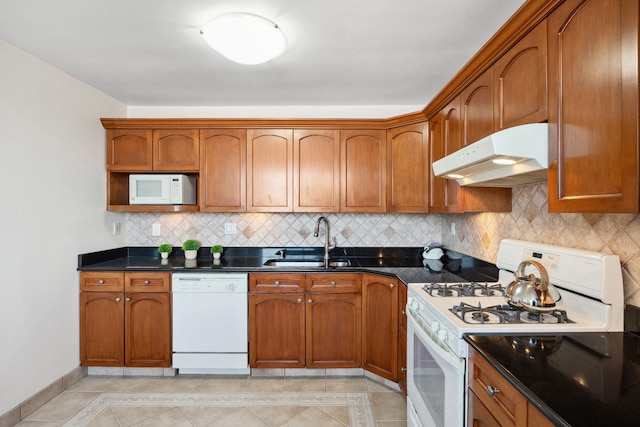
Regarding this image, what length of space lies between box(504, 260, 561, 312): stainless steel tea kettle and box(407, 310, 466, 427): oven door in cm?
39

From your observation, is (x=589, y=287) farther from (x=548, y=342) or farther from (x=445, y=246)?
(x=445, y=246)

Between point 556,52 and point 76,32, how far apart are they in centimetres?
249

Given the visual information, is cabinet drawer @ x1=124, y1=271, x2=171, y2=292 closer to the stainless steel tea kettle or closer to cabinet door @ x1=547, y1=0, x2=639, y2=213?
the stainless steel tea kettle

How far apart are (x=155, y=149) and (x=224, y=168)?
0.65 metres

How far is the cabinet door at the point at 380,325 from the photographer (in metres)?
2.45

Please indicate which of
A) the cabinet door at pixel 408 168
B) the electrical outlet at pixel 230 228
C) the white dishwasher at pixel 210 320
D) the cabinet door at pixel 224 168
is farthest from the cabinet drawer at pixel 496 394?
the electrical outlet at pixel 230 228

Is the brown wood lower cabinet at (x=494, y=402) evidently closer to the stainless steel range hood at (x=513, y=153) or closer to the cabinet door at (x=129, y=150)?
the stainless steel range hood at (x=513, y=153)

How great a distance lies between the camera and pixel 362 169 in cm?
296

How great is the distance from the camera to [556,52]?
1.27 metres

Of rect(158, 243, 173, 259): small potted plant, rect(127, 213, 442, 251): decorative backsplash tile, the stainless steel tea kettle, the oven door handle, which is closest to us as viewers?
the oven door handle

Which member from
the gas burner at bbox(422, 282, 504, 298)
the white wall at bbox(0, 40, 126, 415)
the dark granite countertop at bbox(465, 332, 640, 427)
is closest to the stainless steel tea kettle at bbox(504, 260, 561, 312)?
the dark granite countertop at bbox(465, 332, 640, 427)

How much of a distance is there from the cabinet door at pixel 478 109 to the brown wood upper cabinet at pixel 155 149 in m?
2.22

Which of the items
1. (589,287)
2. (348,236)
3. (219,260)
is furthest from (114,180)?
(589,287)

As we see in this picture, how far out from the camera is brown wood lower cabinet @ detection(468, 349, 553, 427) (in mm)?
897
